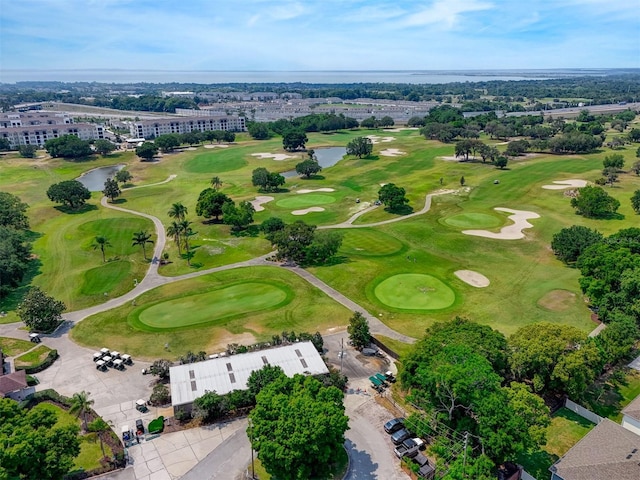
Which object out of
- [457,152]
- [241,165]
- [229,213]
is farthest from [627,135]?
[229,213]

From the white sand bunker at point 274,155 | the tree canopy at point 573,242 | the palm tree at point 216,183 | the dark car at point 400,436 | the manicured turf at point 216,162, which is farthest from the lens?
the white sand bunker at point 274,155

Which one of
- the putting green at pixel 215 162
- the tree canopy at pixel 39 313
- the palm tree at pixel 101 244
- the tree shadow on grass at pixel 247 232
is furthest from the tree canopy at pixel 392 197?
the tree canopy at pixel 39 313

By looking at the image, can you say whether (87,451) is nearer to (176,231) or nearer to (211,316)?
(211,316)

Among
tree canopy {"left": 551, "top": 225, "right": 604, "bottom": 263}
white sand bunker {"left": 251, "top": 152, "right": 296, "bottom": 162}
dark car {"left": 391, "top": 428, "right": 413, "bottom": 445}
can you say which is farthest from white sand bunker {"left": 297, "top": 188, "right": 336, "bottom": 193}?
dark car {"left": 391, "top": 428, "right": 413, "bottom": 445}

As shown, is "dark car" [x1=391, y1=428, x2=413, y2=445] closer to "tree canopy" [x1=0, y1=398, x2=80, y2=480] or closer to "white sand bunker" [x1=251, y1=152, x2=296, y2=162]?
"tree canopy" [x1=0, y1=398, x2=80, y2=480]

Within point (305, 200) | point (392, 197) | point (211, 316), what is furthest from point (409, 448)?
point (305, 200)

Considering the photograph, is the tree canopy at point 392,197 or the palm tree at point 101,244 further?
the tree canopy at point 392,197

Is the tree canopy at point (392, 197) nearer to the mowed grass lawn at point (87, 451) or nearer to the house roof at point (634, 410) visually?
the house roof at point (634, 410)
